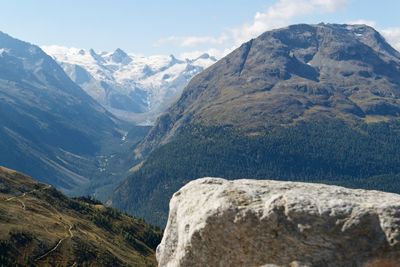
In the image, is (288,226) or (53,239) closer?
(288,226)

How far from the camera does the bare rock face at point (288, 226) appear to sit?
24.0 meters

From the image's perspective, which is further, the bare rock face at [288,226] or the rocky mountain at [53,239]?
the rocky mountain at [53,239]

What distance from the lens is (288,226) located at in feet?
81.1

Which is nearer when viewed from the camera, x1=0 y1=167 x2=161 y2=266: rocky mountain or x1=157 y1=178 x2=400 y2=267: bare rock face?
x1=157 y1=178 x2=400 y2=267: bare rock face

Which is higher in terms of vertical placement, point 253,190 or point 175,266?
point 253,190

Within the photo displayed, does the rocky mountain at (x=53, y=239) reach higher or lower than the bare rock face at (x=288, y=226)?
lower

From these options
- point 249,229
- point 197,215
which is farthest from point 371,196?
point 197,215

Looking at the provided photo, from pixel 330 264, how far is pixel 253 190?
5385 millimetres

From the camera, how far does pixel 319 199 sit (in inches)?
989

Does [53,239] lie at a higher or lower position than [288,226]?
lower

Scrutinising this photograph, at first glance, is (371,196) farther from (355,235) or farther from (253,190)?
(253,190)

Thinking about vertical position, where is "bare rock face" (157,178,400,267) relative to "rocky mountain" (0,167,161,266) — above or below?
above

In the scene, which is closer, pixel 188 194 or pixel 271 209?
pixel 271 209

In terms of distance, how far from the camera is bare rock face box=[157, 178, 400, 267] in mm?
24000
